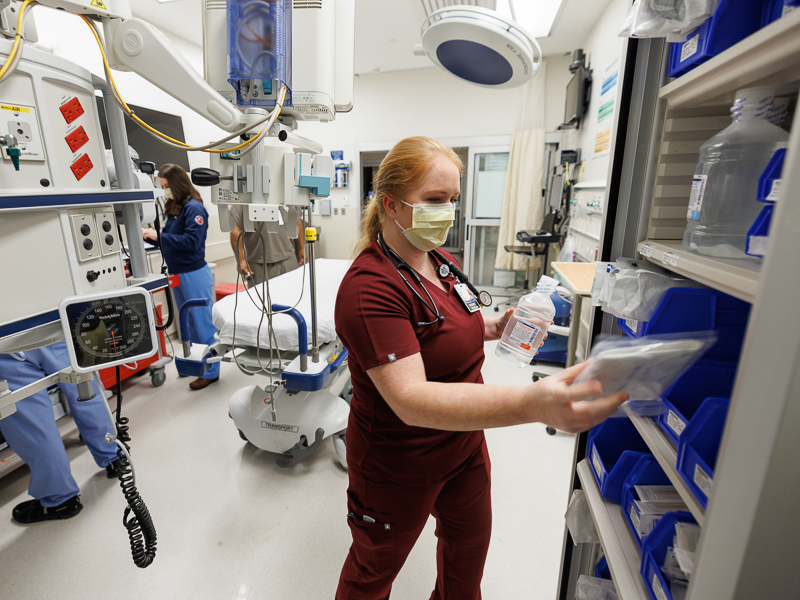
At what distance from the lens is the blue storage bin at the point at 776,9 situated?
49 cm

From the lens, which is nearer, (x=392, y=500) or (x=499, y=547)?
(x=392, y=500)

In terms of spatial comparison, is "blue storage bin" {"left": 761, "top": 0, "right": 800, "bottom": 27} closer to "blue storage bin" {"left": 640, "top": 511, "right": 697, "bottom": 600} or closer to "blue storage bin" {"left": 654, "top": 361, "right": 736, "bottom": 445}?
"blue storage bin" {"left": 654, "top": 361, "right": 736, "bottom": 445}

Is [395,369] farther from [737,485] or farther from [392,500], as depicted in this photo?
[737,485]

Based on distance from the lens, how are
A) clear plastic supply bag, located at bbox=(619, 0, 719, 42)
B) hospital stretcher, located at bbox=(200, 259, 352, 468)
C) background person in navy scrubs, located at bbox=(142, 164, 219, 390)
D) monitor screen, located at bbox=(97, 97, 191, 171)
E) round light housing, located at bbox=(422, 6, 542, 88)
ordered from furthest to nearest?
monitor screen, located at bbox=(97, 97, 191, 171) < background person in navy scrubs, located at bbox=(142, 164, 219, 390) < hospital stretcher, located at bbox=(200, 259, 352, 468) < round light housing, located at bbox=(422, 6, 542, 88) < clear plastic supply bag, located at bbox=(619, 0, 719, 42)

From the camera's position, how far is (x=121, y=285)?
1219 mm

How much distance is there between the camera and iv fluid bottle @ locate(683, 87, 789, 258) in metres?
0.64

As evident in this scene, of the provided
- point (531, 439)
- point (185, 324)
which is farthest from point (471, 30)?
point (531, 439)

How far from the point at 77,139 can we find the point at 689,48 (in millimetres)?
1404

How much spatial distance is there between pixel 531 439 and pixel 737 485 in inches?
84.3

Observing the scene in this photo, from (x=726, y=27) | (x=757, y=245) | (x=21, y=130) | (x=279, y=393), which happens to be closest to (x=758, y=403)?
(x=757, y=245)

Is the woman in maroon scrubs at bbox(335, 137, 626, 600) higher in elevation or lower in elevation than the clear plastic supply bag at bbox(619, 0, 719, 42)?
lower

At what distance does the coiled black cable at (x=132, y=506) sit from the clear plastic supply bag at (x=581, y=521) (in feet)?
4.24

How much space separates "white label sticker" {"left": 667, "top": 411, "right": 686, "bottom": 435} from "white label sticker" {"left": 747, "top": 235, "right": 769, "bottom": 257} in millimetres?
295

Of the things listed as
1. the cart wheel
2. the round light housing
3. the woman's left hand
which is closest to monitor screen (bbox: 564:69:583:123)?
the round light housing
